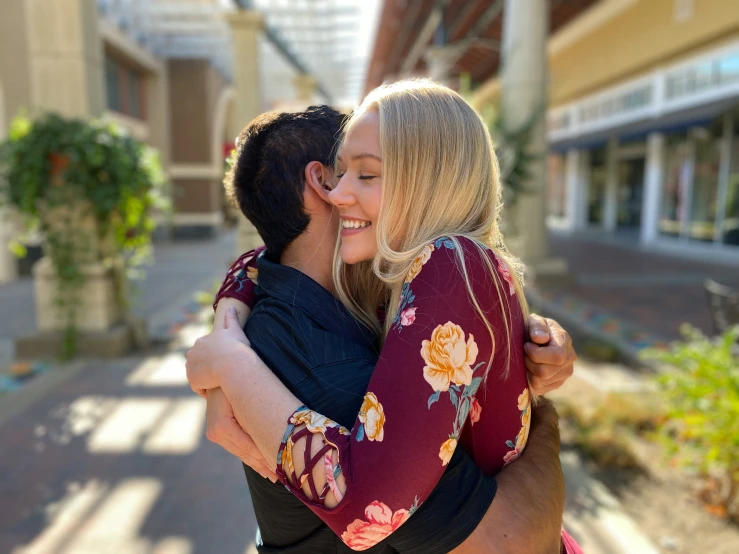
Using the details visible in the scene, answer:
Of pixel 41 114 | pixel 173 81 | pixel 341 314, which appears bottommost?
pixel 341 314

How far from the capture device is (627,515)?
319 cm

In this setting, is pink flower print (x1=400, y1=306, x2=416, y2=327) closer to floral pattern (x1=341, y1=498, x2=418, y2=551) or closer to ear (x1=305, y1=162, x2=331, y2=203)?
floral pattern (x1=341, y1=498, x2=418, y2=551)

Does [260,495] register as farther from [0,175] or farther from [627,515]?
[0,175]

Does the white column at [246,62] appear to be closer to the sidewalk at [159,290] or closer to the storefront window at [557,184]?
the sidewalk at [159,290]

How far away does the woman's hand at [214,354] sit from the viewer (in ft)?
3.45

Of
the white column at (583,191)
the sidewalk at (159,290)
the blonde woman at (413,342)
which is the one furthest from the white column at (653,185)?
the blonde woman at (413,342)

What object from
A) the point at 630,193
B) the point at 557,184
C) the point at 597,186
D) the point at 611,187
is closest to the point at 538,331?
the point at 630,193

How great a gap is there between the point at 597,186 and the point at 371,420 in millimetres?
21732

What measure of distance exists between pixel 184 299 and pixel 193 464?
6087 millimetres

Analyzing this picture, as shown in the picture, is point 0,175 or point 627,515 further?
point 0,175

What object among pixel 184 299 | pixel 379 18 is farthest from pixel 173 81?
pixel 184 299

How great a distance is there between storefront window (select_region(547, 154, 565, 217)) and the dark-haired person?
77.5 ft

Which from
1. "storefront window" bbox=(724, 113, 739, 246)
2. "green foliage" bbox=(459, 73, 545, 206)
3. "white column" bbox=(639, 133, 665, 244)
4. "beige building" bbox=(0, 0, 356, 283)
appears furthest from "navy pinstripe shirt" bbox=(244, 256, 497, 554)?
"white column" bbox=(639, 133, 665, 244)

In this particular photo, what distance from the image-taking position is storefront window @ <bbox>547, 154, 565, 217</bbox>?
24.0 m
